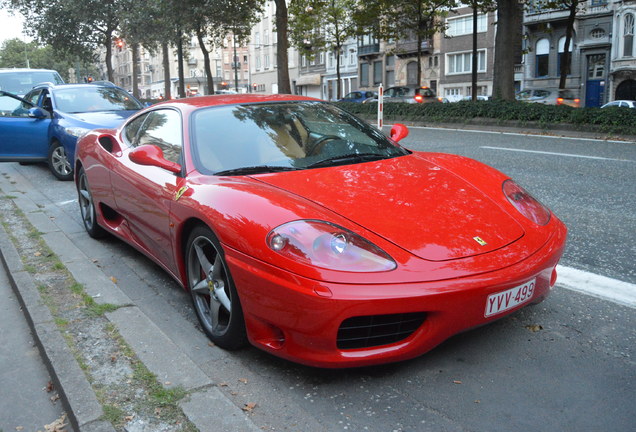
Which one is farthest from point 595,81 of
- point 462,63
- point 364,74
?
point 364,74

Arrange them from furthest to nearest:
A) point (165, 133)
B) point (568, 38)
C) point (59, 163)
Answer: point (568, 38)
point (59, 163)
point (165, 133)

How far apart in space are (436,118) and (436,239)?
692 inches

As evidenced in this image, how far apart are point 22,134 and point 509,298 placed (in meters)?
8.48

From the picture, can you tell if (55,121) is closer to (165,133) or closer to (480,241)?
(165,133)

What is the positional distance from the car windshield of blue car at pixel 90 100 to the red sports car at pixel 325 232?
223 inches

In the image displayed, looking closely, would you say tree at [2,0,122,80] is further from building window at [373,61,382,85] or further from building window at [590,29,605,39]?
building window at [590,29,605,39]

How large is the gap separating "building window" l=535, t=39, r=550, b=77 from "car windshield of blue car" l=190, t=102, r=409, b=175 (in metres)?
40.4

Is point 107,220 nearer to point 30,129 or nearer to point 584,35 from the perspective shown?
point 30,129

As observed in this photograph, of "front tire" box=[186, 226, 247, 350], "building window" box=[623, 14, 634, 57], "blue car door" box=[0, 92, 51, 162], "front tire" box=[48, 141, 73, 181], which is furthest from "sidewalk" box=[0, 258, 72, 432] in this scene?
"building window" box=[623, 14, 634, 57]

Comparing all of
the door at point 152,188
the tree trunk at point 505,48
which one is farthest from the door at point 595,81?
the door at point 152,188

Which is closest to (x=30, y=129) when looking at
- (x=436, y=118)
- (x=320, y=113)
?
(x=320, y=113)

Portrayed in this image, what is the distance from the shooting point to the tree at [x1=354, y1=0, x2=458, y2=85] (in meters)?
31.5

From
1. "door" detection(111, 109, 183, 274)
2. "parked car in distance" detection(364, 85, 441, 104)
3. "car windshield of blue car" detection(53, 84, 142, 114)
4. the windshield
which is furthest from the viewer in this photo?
"parked car in distance" detection(364, 85, 441, 104)

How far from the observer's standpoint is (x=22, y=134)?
30.0 ft
